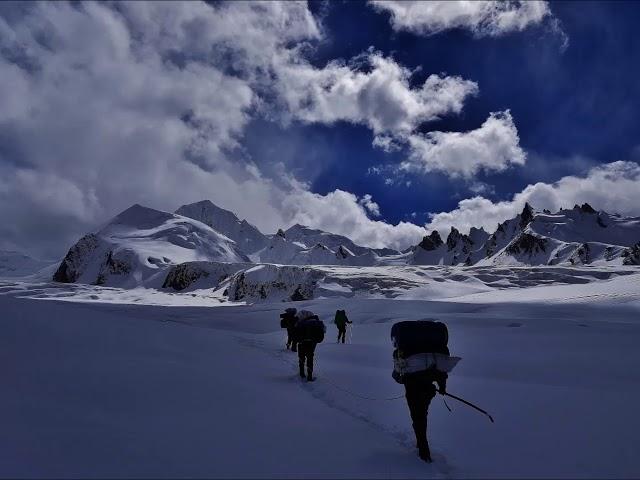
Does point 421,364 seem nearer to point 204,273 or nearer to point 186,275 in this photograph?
point 204,273

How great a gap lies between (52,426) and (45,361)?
12.9ft

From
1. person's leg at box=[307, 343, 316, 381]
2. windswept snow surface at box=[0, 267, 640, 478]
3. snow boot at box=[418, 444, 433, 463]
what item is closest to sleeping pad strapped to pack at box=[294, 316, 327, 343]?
person's leg at box=[307, 343, 316, 381]

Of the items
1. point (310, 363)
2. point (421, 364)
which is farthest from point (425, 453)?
point (310, 363)

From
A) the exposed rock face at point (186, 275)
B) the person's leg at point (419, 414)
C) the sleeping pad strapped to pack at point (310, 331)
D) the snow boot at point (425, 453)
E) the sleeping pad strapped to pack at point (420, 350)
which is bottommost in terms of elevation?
the snow boot at point (425, 453)

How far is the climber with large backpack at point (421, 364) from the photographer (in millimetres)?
6613

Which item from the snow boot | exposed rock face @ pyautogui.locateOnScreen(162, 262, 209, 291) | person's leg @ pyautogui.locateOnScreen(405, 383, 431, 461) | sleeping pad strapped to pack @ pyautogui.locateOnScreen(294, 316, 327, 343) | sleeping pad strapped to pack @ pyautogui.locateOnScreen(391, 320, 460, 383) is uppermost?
exposed rock face @ pyautogui.locateOnScreen(162, 262, 209, 291)

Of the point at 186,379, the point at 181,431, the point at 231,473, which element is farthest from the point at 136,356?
the point at 231,473

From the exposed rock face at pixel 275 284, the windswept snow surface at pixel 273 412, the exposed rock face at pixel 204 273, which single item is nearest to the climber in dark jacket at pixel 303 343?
the windswept snow surface at pixel 273 412

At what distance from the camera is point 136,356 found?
11.4 meters

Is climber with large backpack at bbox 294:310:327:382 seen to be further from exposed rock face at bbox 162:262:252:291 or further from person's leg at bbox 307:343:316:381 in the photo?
exposed rock face at bbox 162:262:252:291

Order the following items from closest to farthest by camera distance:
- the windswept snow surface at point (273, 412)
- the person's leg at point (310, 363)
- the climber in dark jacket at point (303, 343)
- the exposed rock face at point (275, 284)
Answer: the windswept snow surface at point (273, 412)
the person's leg at point (310, 363)
the climber in dark jacket at point (303, 343)
the exposed rock face at point (275, 284)

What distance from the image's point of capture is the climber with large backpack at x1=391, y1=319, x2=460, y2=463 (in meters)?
6.61

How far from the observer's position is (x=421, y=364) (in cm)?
662

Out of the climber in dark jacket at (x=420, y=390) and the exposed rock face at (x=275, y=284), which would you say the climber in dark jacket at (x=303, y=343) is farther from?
the exposed rock face at (x=275, y=284)
